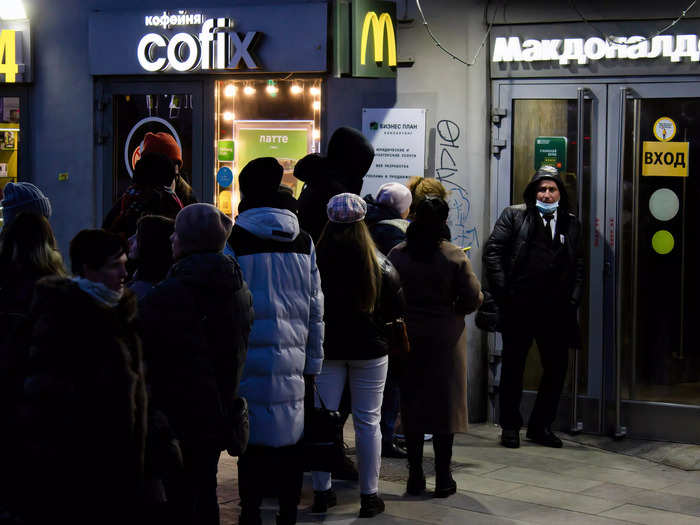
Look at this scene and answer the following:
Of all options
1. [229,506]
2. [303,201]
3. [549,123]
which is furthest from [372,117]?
[229,506]

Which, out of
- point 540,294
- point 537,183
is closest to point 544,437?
point 540,294

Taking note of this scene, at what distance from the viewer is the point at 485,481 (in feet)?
26.2

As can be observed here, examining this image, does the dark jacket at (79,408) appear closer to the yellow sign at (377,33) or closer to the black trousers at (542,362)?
the black trousers at (542,362)

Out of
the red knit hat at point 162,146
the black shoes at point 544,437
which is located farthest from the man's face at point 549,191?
the red knit hat at point 162,146

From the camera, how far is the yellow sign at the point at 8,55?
11289 mm

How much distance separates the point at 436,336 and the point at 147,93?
4.72m

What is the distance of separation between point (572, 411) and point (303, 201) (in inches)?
123

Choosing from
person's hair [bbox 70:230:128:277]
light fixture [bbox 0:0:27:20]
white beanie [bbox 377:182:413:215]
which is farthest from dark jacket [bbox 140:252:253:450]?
light fixture [bbox 0:0:27:20]

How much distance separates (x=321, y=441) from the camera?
6168mm

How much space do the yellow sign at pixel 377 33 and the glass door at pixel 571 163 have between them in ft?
3.17

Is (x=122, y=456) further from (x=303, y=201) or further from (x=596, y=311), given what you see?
(x=596, y=311)

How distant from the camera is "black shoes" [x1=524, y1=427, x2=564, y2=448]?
9.18m

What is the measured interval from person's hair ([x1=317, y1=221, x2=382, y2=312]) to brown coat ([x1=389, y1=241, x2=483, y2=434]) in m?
0.76

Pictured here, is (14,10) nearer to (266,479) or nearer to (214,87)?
(214,87)
